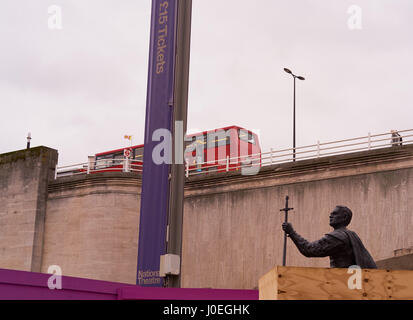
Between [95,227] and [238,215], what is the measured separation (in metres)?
6.90

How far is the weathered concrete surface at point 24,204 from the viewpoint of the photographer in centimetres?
3314

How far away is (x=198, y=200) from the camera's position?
30.8 meters

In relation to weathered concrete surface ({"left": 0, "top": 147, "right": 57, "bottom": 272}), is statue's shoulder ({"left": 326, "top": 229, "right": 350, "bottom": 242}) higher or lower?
lower

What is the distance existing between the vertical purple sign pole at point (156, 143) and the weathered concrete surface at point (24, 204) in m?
13.0

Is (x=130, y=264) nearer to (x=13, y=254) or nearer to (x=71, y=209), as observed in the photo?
(x=71, y=209)

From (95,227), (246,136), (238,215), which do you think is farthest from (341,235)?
(246,136)

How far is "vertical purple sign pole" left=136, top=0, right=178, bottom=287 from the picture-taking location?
68.4ft

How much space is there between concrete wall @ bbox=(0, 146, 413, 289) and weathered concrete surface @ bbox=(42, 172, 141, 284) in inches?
1.8

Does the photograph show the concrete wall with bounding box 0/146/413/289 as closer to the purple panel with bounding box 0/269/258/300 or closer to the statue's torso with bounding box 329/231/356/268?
the statue's torso with bounding box 329/231/356/268

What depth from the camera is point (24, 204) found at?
33.7m

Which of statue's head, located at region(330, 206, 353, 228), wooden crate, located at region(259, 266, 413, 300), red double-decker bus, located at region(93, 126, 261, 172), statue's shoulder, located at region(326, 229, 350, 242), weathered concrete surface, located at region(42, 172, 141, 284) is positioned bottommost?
wooden crate, located at region(259, 266, 413, 300)

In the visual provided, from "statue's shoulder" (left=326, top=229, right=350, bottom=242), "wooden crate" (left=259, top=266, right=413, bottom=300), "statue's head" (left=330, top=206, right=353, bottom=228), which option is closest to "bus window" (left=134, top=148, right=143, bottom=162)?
"statue's head" (left=330, top=206, right=353, bottom=228)
